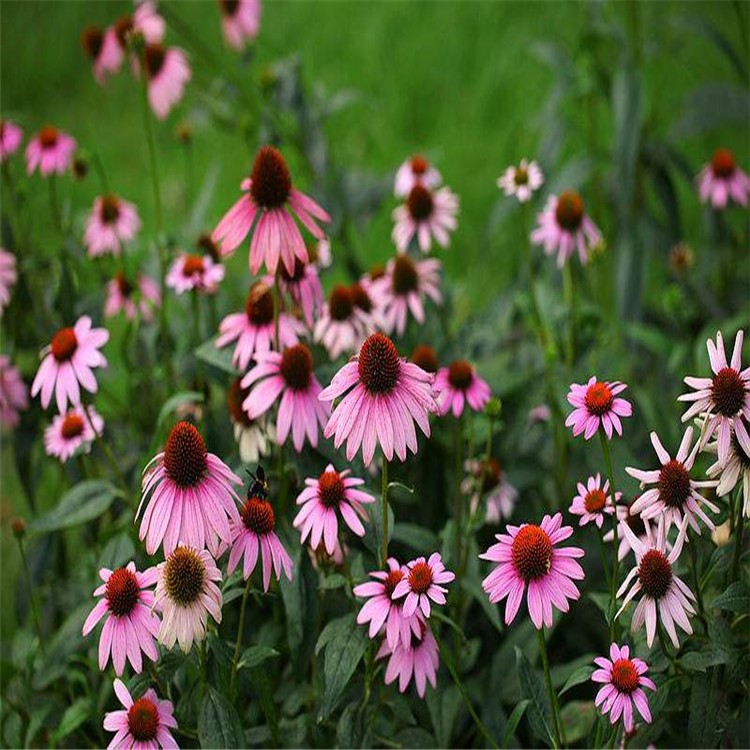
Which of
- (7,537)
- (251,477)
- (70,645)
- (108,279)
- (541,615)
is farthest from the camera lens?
(7,537)

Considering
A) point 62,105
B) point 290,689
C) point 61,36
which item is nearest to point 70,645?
point 290,689

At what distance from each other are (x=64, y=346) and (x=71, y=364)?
2 centimetres

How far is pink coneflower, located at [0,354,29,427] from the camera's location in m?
1.56

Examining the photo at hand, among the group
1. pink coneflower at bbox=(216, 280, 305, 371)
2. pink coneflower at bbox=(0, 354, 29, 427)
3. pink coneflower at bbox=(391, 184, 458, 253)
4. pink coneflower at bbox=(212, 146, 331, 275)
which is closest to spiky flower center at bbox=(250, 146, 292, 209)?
pink coneflower at bbox=(212, 146, 331, 275)

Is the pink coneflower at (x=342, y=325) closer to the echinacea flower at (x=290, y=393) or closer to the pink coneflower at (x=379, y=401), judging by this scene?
the echinacea flower at (x=290, y=393)

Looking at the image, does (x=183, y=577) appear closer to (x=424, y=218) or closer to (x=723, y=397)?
(x=723, y=397)

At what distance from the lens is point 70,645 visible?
139cm

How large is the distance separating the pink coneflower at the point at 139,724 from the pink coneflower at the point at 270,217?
1.36ft

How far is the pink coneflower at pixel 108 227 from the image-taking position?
1710 millimetres

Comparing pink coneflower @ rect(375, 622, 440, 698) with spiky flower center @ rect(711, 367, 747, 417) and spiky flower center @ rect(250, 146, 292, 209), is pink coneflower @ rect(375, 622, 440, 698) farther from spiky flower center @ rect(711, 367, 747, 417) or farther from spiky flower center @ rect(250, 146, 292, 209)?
spiky flower center @ rect(250, 146, 292, 209)

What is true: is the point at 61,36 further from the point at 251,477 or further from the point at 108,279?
the point at 251,477

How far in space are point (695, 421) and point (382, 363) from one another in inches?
10.9

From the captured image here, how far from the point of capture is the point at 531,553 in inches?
37.8

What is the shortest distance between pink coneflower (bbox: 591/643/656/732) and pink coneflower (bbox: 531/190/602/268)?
0.72m
